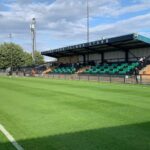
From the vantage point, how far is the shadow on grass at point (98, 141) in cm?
807

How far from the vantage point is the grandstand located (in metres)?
52.1

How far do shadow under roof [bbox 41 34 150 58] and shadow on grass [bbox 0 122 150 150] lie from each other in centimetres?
4023

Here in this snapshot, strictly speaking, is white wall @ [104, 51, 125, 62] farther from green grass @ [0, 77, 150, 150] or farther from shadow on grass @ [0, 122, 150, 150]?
shadow on grass @ [0, 122, 150, 150]

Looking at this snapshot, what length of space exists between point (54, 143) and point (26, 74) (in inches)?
2862

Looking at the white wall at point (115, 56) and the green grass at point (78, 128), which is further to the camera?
the white wall at point (115, 56)

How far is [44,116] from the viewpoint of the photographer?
42.1 ft

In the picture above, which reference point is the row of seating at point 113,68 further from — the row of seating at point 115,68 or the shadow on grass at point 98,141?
the shadow on grass at point 98,141

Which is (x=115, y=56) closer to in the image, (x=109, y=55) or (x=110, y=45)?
(x=109, y=55)

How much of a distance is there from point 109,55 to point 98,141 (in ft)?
185

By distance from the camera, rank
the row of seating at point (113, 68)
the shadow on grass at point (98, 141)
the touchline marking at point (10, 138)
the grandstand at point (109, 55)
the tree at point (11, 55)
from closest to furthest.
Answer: the shadow on grass at point (98, 141) → the touchline marking at point (10, 138) → the row of seating at point (113, 68) → the grandstand at point (109, 55) → the tree at point (11, 55)

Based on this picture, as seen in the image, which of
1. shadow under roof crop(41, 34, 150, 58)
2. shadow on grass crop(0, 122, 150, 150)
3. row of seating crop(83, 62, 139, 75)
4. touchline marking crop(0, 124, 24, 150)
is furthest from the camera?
row of seating crop(83, 62, 139, 75)

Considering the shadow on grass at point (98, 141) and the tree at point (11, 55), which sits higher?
the tree at point (11, 55)

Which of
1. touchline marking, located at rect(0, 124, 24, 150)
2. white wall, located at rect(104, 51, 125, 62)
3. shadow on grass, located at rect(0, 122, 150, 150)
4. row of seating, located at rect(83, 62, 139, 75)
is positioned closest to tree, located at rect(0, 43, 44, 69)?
white wall, located at rect(104, 51, 125, 62)

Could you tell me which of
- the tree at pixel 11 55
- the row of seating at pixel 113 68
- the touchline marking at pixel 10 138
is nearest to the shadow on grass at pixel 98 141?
the touchline marking at pixel 10 138
